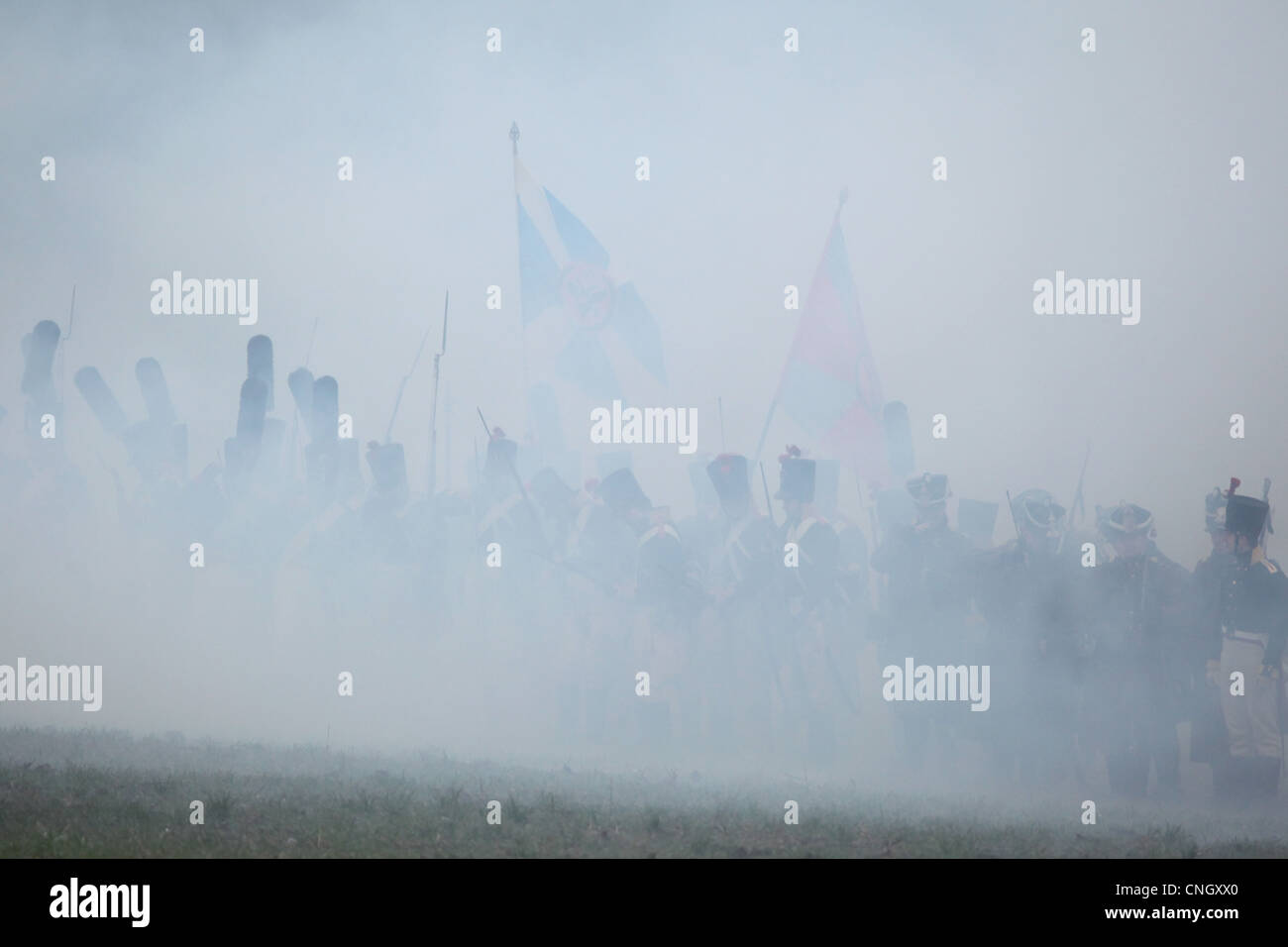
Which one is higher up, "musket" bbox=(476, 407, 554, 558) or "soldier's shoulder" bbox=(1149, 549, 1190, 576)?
"musket" bbox=(476, 407, 554, 558)

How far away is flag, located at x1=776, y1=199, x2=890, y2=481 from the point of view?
81.3ft

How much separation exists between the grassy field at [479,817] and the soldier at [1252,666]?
1.10 meters

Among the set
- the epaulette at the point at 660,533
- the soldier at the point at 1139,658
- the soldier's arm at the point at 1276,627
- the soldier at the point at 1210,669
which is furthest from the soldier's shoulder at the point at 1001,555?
the epaulette at the point at 660,533

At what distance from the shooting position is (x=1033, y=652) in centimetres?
2019

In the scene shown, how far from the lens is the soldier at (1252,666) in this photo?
1878 cm

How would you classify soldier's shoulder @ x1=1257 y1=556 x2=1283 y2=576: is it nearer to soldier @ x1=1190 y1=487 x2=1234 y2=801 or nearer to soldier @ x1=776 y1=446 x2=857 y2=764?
soldier @ x1=1190 y1=487 x2=1234 y2=801

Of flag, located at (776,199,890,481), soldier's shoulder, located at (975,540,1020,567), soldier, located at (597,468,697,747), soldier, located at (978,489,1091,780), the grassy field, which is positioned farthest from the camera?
flag, located at (776,199,890,481)

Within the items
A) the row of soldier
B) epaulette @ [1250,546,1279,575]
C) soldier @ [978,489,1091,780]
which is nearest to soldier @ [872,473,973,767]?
the row of soldier

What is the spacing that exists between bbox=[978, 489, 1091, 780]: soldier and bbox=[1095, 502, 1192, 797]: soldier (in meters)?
0.44
